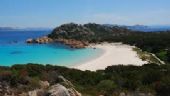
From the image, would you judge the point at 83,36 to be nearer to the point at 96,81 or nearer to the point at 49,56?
the point at 49,56

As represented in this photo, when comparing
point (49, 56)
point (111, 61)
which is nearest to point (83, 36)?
point (49, 56)

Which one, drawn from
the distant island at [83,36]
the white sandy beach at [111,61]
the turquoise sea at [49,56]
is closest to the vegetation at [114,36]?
the distant island at [83,36]

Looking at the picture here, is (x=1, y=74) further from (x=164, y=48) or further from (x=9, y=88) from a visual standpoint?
(x=164, y=48)

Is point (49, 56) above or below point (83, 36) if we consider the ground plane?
above

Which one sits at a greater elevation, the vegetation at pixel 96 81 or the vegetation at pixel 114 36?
the vegetation at pixel 96 81

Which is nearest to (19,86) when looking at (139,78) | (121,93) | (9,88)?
(9,88)

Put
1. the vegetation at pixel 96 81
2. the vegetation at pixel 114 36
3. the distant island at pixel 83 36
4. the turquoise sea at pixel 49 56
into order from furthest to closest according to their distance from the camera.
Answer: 1. the distant island at pixel 83 36
2. the vegetation at pixel 114 36
3. the turquoise sea at pixel 49 56
4. the vegetation at pixel 96 81

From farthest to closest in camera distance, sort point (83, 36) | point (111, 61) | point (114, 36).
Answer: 1. point (83, 36)
2. point (114, 36)
3. point (111, 61)

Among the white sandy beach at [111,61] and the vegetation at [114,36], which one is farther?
the vegetation at [114,36]

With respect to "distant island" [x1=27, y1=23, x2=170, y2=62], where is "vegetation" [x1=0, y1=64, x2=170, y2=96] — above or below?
above

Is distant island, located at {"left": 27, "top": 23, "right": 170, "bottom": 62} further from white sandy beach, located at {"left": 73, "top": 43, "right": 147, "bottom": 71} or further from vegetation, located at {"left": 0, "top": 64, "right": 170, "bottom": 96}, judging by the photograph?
vegetation, located at {"left": 0, "top": 64, "right": 170, "bottom": 96}

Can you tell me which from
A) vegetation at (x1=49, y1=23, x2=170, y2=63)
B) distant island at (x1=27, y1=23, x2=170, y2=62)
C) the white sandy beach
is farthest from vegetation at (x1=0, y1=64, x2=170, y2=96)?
distant island at (x1=27, y1=23, x2=170, y2=62)

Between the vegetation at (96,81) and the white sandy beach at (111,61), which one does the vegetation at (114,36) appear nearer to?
the white sandy beach at (111,61)

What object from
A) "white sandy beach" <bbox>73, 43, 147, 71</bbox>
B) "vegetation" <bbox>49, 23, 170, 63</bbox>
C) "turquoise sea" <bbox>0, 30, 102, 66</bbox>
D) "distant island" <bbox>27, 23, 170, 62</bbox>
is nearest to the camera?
"white sandy beach" <bbox>73, 43, 147, 71</bbox>
